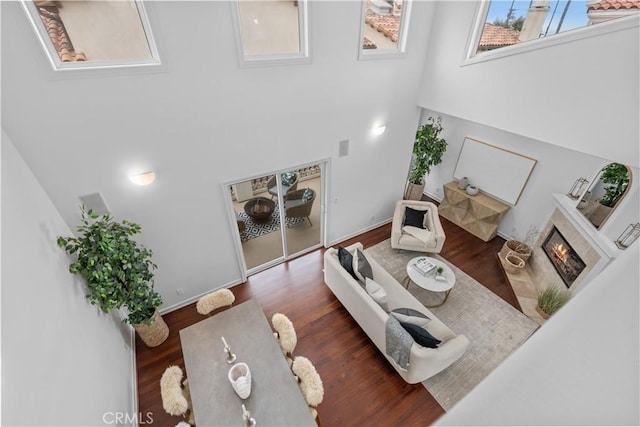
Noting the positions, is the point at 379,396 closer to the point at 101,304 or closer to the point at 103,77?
the point at 101,304

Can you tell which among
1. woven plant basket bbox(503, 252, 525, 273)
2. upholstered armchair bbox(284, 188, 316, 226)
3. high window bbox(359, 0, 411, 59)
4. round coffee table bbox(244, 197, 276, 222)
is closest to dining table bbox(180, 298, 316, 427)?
round coffee table bbox(244, 197, 276, 222)

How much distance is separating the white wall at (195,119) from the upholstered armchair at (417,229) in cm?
128

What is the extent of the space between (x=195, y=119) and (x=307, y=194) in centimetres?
294

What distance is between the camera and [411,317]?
11.2 feet

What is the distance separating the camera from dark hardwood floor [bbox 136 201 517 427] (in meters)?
3.31

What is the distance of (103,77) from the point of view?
269 centimetres

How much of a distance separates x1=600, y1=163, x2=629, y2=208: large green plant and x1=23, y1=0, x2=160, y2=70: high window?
609cm

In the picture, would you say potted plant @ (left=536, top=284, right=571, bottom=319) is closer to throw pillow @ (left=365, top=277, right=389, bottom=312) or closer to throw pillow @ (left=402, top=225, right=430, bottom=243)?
throw pillow @ (left=402, top=225, right=430, bottom=243)

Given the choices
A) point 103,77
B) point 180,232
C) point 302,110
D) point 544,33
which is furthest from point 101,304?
point 544,33

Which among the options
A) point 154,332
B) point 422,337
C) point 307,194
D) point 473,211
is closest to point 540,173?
point 473,211

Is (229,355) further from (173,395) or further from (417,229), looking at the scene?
(417,229)

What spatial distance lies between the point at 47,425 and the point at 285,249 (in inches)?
148

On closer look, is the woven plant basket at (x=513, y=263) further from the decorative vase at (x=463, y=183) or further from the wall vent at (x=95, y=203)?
the wall vent at (x=95, y=203)

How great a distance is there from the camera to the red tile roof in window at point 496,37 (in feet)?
12.7
